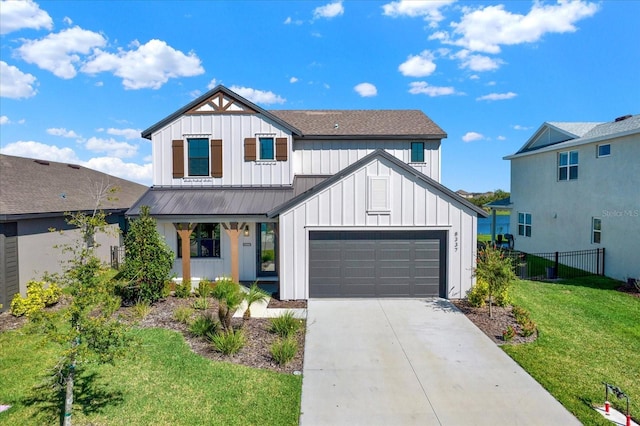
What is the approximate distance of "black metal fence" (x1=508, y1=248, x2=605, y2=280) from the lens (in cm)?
1495

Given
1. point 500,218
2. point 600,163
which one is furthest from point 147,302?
point 500,218

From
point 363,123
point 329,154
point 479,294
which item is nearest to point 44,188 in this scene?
point 329,154

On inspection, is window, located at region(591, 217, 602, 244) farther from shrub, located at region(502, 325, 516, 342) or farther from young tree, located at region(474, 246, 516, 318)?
shrub, located at region(502, 325, 516, 342)

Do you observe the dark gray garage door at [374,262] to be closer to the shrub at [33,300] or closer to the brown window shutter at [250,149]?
the brown window shutter at [250,149]

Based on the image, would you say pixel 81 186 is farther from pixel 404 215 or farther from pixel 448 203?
pixel 448 203

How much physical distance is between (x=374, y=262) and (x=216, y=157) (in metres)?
8.08

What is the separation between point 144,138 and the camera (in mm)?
14883

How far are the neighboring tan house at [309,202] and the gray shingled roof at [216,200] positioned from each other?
0.15 feet

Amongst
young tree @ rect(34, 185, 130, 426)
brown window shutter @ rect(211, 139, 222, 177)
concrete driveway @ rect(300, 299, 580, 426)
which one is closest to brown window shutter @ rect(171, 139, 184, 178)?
brown window shutter @ rect(211, 139, 222, 177)

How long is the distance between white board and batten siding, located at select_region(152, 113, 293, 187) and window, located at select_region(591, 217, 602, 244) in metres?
14.3

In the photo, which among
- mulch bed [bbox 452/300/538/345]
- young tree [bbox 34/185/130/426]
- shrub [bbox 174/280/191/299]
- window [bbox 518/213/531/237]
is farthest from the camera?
window [bbox 518/213/531/237]

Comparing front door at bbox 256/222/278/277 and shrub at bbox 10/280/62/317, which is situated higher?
front door at bbox 256/222/278/277

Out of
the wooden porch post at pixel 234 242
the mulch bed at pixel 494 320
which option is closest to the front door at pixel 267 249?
the wooden porch post at pixel 234 242

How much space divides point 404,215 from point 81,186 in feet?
54.3
